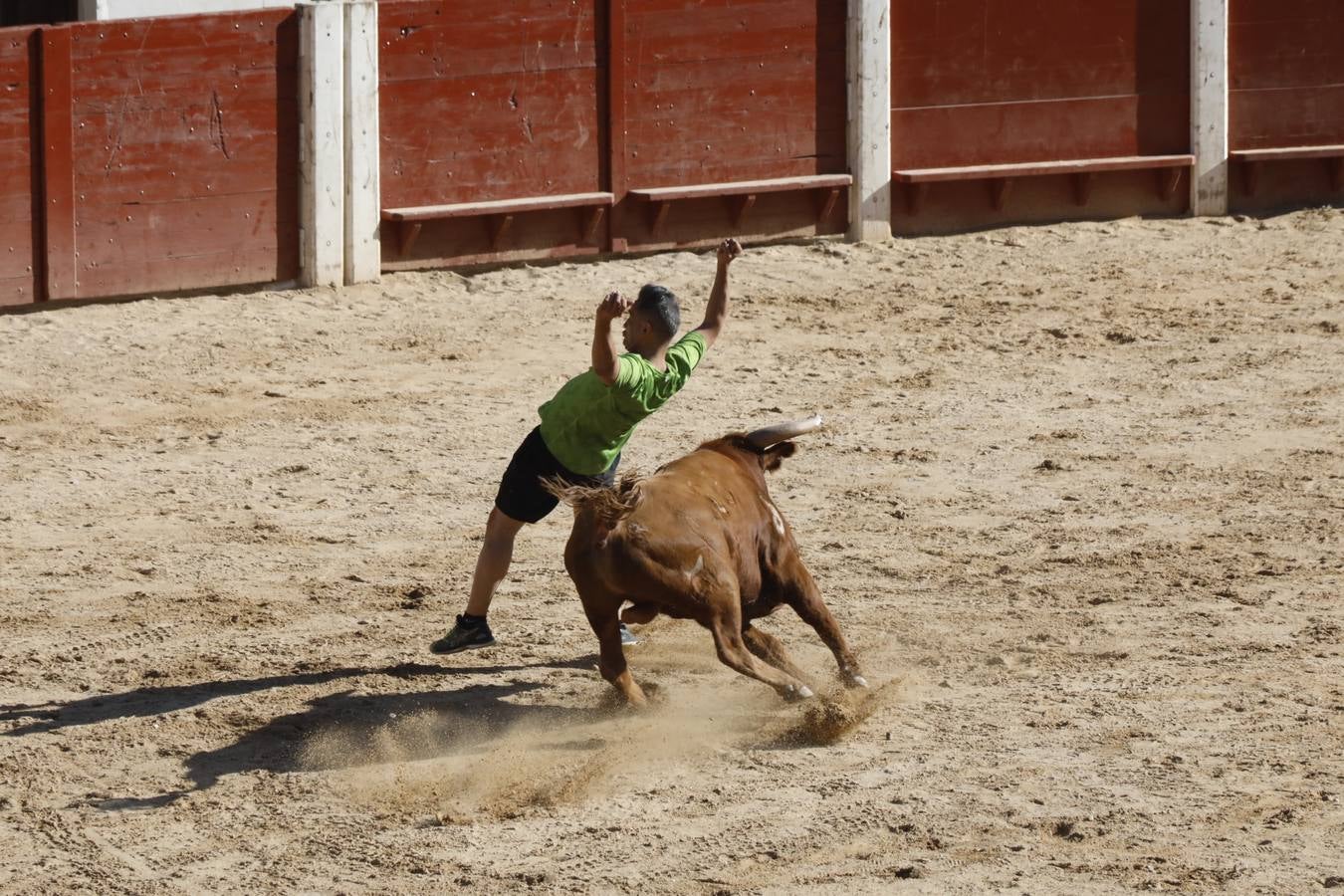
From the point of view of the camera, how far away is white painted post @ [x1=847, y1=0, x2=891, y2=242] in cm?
1289

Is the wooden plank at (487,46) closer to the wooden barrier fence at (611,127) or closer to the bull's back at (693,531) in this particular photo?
the wooden barrier fence at (611,127)

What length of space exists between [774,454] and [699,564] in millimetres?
956

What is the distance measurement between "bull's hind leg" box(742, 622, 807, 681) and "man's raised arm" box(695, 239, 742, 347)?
2.85 feet

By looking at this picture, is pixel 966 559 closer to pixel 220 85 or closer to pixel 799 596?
pixel 799 596

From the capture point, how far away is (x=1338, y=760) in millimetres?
5738

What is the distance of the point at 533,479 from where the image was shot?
6352 millimetres

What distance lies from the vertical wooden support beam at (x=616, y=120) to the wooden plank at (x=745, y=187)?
0.39 feet

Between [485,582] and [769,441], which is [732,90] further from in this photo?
[485,582]

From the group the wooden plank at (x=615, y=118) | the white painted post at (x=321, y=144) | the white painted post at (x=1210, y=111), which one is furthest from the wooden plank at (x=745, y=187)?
the white painted post at (x=1210, y=111)

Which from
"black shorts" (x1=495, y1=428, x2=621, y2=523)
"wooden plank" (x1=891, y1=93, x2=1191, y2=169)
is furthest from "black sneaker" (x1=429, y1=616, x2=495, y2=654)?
"wooden plank" (x1=891, y1=93, x2=1191, y2=169)

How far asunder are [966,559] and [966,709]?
63.6 inches

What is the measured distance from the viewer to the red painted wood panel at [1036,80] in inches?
520

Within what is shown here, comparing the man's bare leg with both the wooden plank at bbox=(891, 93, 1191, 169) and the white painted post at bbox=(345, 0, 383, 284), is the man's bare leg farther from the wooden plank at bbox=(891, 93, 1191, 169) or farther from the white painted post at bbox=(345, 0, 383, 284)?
the wooden plank at bbox=(891, 93, 1191, 169)

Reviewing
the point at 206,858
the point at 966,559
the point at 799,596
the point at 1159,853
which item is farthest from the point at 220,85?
the point at 1159,853
